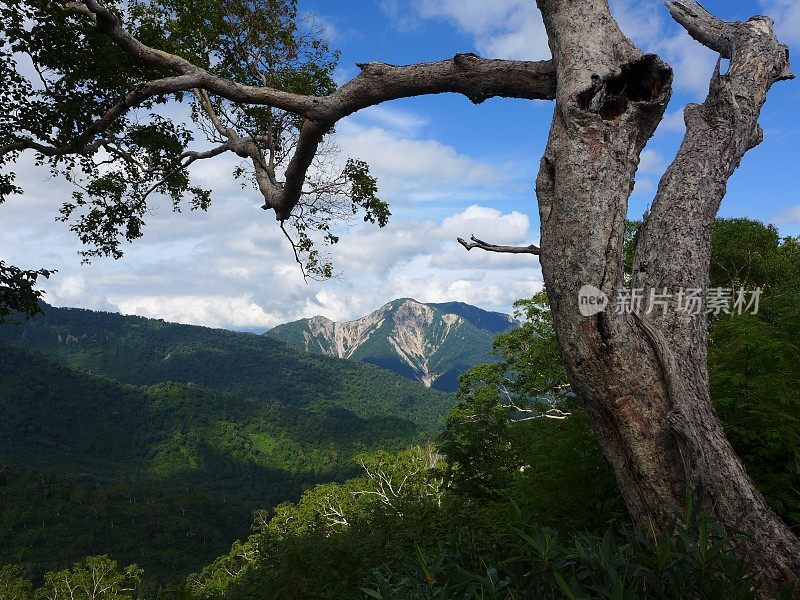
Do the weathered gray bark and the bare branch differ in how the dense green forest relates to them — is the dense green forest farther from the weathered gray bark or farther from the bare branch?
the bare branch

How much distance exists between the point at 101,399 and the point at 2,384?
29.1 m

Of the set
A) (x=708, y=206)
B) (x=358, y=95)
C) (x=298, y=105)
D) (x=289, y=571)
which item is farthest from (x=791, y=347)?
(x=289, y=571)

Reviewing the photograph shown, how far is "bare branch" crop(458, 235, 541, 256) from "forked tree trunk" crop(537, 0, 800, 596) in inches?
16.7

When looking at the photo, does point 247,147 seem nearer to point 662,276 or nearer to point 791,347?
point 662,276

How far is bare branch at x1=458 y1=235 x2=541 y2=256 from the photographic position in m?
3.61

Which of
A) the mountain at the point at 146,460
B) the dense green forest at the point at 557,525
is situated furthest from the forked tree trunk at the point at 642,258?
the mountain at the point at 146,460

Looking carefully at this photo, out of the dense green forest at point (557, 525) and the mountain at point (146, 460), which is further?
the mountain at point (146, 460)

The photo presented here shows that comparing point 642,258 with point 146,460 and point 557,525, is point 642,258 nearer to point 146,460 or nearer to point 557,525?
point 557,525

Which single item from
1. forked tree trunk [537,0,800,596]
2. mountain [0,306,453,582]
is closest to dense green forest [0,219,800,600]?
forked tree trunk [537,0,800,596]

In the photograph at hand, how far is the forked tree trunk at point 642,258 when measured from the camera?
104 inches

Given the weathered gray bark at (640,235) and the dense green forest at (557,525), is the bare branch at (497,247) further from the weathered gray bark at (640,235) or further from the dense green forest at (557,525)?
the dense green forest at (557,525)

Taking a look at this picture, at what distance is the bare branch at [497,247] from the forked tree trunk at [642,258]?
0.42 m

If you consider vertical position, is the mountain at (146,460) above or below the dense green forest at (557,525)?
below

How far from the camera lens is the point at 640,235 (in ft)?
11.0
